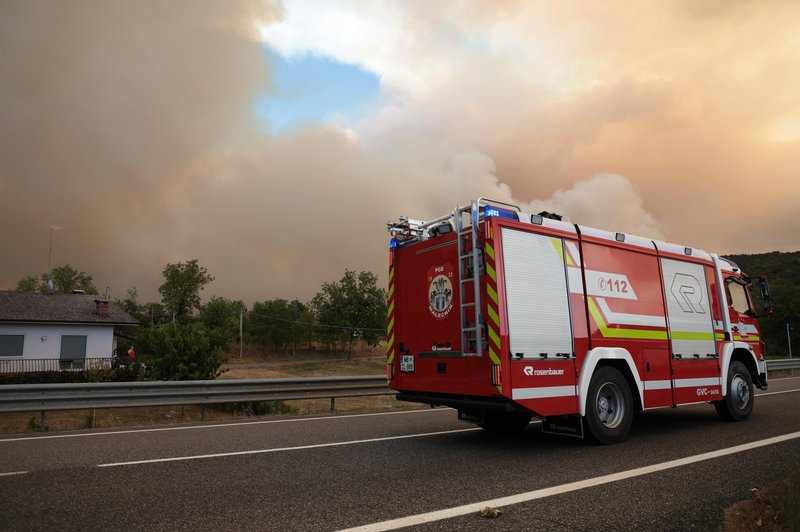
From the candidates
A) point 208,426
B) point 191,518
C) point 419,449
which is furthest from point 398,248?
point 191,518

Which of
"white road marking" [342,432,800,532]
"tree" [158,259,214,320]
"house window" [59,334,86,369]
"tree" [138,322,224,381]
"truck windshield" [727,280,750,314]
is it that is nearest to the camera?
"white road marking" [342,432,800,532]

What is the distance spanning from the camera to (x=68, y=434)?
26.2 ft

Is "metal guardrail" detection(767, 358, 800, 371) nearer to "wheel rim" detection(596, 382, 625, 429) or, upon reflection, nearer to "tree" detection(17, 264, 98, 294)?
"wheel rim" detection(596, 382, 625, 429)

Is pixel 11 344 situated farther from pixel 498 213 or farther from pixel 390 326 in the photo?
pixel 498 213

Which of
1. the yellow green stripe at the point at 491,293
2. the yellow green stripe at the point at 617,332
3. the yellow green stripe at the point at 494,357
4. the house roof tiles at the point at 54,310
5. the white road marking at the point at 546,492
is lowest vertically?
the white road marking at the point at 546,492

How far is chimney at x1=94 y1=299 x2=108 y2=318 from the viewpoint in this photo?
38000mm

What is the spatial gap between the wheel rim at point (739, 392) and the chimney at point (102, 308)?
132 feet

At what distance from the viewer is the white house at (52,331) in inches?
1319

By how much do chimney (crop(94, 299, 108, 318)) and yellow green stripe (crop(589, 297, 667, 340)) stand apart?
39.5 m

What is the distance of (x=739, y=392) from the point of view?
9148mm

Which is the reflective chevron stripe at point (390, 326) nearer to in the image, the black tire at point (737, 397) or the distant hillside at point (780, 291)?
the black tire at point (737, 397)

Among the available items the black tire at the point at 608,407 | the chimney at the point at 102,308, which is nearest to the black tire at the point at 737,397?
the black tire at the point at 608,407

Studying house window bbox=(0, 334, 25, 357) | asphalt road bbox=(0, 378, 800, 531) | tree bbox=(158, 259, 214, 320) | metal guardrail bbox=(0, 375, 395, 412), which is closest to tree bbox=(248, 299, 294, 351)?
tree bbox=(158, 259, 214, 320)

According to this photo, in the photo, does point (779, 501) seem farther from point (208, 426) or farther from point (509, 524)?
point (208, 426)
